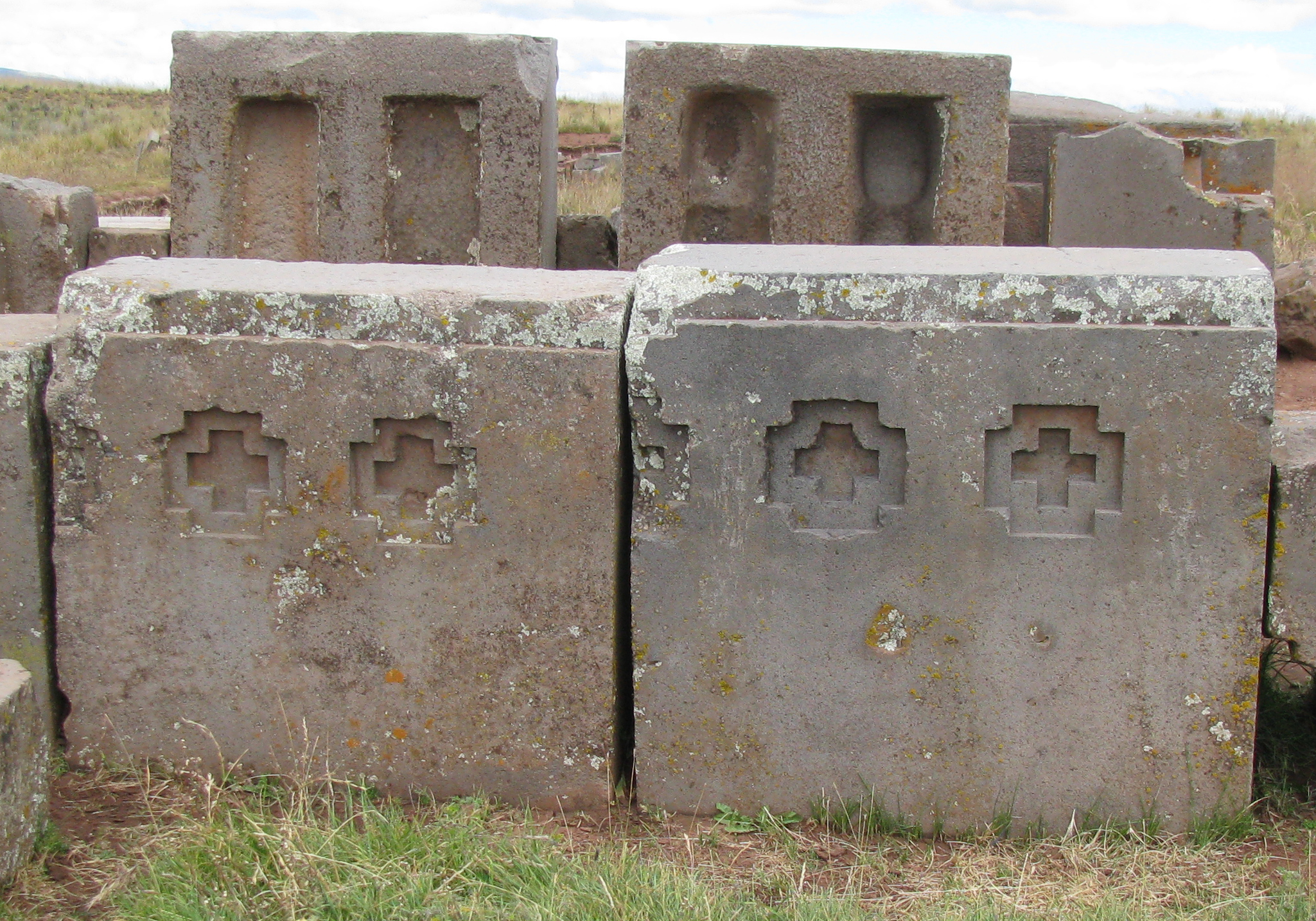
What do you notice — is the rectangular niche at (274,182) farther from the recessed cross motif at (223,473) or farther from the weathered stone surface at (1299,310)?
the weathered stone surface at (1299,310)

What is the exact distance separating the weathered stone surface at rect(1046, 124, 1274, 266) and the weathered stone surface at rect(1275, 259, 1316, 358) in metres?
0.40

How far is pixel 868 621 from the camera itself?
282 centimetres

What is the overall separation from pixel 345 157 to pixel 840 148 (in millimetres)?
2129

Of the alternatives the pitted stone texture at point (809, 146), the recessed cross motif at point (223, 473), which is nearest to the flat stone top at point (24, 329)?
the recessed cross motif at point (223, 473)

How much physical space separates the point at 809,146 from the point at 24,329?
3.16 meters

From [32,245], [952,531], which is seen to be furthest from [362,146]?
[952,531]

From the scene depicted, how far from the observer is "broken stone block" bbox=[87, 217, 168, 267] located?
232 inches

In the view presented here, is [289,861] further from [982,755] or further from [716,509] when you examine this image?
[982,755]

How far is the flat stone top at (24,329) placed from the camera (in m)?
2.94

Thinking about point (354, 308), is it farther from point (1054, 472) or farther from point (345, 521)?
point (1054, 472)

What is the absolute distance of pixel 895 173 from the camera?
5289 mm

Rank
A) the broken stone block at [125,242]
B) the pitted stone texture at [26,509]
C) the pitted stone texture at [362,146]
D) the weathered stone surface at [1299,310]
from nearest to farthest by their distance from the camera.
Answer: the pitted stone texture at [26,509] < the pitted stone texture at [362,146] < the broken stone block at [125,242] < the weathered stone surface at [1299,310]

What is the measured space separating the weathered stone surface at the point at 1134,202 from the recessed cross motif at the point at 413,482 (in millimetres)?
4755

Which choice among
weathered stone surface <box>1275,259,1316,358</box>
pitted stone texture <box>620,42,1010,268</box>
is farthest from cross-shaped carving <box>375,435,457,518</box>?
weathered stone surface <box>1275,259,1316,358</box>
